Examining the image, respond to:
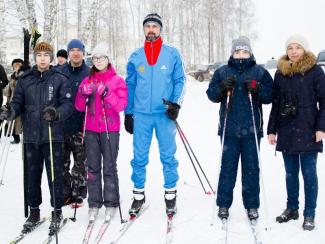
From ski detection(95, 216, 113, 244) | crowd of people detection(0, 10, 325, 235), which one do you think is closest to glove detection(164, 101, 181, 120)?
crowd of people detection(0, 10, 325, 235)

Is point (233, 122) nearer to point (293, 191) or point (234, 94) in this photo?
point (234, 94)

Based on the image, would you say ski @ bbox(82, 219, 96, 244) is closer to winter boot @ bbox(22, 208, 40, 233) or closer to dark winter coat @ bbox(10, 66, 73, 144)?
winter boot @ bbox(22, 208, 40, 233)

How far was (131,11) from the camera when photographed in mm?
45219

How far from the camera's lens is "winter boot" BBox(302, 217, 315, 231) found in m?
4.48

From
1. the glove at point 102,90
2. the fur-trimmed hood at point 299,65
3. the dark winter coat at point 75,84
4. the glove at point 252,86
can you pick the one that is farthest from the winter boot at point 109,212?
the fur-trimmed hood at point 299,65

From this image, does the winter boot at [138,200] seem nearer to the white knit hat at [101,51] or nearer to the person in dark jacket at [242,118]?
the person in dark jacket at [242,118]

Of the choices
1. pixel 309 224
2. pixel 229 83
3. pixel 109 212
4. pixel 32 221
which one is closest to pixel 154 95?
pixel 229 83

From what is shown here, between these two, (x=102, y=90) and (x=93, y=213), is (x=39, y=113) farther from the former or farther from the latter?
(x=93, y=213)

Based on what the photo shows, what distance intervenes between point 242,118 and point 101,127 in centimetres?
173

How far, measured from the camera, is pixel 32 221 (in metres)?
4.66

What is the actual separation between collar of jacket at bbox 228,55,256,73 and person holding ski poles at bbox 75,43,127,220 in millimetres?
1369

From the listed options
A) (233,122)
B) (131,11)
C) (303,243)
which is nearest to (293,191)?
(303,243)

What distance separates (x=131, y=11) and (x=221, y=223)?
4306 centimetres

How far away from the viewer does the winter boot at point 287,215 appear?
4.73 meters
